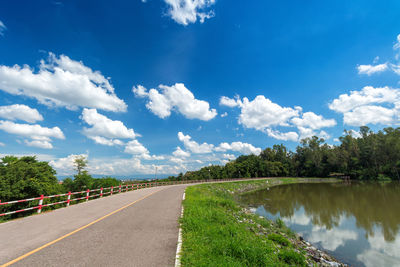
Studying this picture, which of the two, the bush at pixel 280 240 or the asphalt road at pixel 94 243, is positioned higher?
the asphalt road at pixel 94 243

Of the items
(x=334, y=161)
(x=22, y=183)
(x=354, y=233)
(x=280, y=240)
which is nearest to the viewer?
(x=280, y=240)

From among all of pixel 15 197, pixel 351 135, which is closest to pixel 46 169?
pixel 15 197

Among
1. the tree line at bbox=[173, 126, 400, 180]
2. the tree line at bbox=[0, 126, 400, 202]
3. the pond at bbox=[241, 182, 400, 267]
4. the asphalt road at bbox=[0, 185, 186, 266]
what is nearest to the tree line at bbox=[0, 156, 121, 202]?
the tree line at bbox=[0, 126, 400, 202]

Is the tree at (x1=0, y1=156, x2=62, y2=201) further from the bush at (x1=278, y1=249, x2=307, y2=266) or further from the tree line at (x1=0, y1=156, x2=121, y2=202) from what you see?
the bush at (x1=278, y1=249, x2=307, y2=266)

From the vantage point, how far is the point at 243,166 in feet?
318

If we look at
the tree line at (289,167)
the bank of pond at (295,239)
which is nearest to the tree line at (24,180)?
the tree line at (289,167)

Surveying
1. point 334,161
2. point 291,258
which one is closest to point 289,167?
point 334,161

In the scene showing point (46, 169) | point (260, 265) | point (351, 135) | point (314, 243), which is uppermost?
point (351, 135)

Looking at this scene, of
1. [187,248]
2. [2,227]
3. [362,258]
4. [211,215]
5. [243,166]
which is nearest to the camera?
[187,248]

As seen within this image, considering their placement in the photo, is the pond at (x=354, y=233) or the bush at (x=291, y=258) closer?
the bush at (x=291, y=258)

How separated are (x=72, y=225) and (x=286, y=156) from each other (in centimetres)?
12769

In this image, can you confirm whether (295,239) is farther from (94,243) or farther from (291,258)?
(94,243)

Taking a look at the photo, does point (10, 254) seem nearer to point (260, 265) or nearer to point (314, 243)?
point (260, 265)

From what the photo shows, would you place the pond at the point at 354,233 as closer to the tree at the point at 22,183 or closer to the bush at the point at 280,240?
the bush at the point at 280,240
